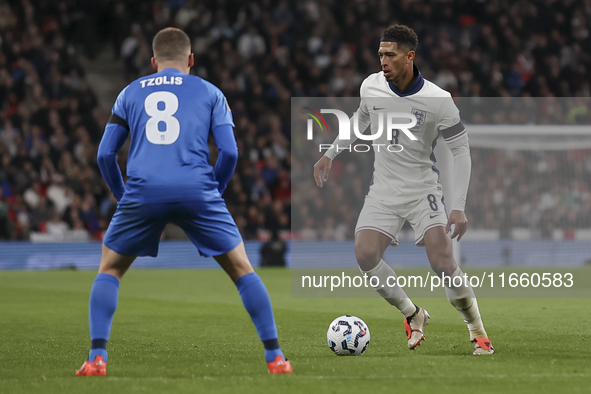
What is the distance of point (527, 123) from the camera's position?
15.1 meters

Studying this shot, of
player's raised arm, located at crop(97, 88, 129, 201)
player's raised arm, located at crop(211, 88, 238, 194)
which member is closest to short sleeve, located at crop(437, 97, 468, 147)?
player's raised arm, located at crop(211, 88, 238, 194)

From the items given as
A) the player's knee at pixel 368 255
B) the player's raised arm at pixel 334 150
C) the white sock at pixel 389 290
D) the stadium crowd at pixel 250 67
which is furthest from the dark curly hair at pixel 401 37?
the stadium crowd at pixel 250 67

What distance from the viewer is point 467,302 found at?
6070 millimetres

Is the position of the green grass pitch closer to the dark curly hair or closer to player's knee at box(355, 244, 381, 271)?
player's knee at box(355, 244, 381, 271)

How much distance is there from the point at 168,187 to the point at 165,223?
204 mm

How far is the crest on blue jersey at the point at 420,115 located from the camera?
6297 millimetres

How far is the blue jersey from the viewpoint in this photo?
4.69m

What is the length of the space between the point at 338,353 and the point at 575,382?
1799mm

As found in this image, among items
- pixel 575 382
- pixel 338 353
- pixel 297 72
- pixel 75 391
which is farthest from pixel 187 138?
pixel 297 72

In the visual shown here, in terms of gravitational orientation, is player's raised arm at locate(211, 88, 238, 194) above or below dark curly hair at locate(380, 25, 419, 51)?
below

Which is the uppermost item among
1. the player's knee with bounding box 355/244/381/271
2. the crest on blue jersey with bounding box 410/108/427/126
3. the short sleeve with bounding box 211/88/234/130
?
the short sleeve with bounding box 211/88/234/130

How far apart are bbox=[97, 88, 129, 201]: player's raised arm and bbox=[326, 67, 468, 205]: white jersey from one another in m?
2.23

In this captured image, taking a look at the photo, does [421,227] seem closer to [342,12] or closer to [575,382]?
[575,382]

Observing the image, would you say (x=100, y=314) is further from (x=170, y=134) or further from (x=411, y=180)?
(x=411, y=180)
